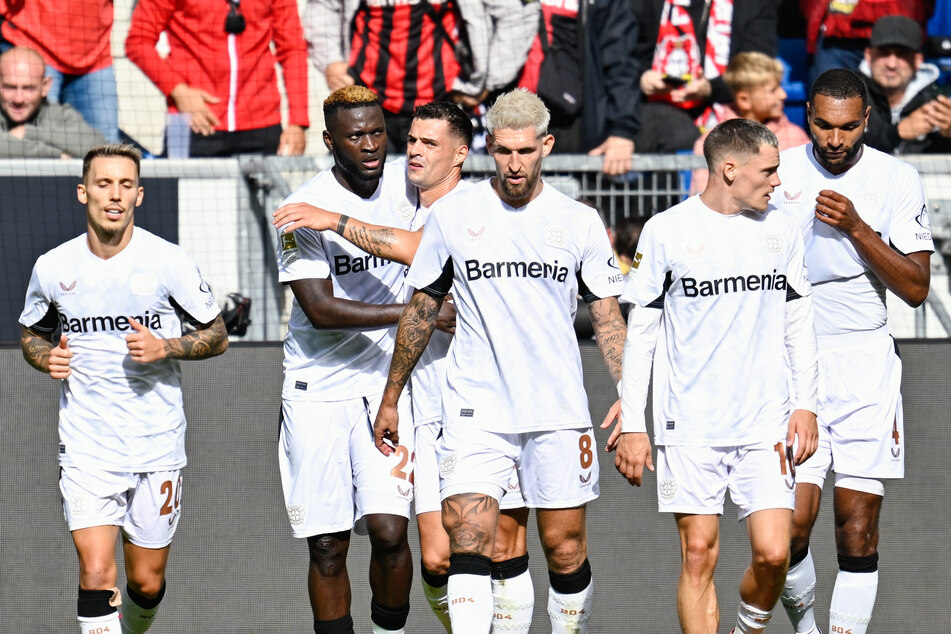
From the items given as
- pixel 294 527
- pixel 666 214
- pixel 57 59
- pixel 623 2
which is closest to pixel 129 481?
pixel 294 527

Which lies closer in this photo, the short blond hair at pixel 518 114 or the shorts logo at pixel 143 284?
the short blond hair at pixel 518 114

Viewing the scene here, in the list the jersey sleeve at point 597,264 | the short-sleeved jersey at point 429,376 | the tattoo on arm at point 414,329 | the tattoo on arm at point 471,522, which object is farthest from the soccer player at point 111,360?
the jersey sleeve at point 597,264

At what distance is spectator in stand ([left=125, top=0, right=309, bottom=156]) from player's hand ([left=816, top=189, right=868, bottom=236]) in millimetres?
4559

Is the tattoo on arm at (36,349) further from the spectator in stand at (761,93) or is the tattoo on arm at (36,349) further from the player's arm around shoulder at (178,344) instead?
the spectator in stand at (761,93)

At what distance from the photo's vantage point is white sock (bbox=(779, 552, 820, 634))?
6.07 m

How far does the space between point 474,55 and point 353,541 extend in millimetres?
3748

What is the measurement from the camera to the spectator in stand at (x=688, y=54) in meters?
9.32

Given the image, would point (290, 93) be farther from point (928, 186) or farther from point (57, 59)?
point (928, 186)

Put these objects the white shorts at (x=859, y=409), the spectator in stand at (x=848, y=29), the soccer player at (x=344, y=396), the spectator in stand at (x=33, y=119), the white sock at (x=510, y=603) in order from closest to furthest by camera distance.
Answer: the white sock at (x=510, y=603) < the soccer player at (x=344, y=396) < the white shorts at (x=859, y=409) < the spectator in stand at (x=33, y=119) < the spectator in stand at (x=848, y=29)

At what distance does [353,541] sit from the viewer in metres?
7.15

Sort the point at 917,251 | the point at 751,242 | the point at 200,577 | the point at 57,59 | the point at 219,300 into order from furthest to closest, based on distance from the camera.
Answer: the point at 57,59
the point at 219,300
the point at 200,577
the point at 917,251
the point at 751,242

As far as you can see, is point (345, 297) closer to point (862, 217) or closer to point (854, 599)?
point (862, 217)

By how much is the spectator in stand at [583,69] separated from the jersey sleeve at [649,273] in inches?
148

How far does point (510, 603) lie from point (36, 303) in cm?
259
